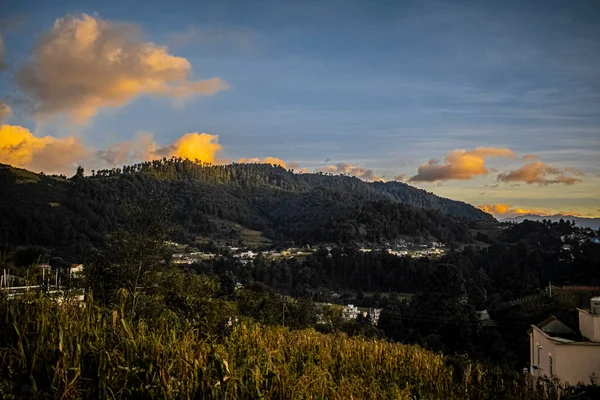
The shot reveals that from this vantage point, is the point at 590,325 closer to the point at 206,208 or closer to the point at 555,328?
the point at 555,328

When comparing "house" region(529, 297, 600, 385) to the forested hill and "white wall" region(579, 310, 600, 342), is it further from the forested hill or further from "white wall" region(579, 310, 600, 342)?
the forested hill

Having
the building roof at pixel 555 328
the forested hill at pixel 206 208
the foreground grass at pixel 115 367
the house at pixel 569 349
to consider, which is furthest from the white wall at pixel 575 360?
the forested hill at pixel 206 208

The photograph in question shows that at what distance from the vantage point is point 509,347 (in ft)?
84.6

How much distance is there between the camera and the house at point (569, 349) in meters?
13.5

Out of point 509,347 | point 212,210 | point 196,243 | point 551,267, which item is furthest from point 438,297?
point 212,210

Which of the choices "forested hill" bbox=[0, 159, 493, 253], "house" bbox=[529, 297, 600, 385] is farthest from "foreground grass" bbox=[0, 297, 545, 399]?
"forested hill" bbox=[0, 159, 493, 253]

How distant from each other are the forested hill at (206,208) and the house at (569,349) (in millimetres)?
23995

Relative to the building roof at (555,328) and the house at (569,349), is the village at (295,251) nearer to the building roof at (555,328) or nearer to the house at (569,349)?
the building roof at (555,328)

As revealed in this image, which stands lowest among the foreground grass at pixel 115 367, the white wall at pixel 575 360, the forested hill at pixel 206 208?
the white wall at pixel 575 360

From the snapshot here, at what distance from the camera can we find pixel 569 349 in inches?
543

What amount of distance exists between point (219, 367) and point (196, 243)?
76.5 metres

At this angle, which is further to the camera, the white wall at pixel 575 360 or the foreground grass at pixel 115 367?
the white wall at pixel 575 360

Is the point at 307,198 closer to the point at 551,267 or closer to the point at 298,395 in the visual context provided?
the point at 551,267

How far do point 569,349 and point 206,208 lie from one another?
8489 cm
